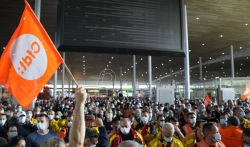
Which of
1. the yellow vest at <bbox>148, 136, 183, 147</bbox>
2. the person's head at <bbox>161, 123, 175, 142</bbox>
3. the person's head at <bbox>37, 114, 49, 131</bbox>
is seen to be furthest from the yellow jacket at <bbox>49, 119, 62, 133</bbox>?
the person's head at <bbox>161, 123, 175, 142</bbox>

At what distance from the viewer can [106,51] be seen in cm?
866

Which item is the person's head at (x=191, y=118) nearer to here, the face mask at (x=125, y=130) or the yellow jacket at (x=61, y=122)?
the face mask at (x=125, y=130)

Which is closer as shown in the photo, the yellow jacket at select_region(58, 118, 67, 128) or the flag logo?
the flag logo

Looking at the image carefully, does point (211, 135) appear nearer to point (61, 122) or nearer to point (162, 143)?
point (162, 143)

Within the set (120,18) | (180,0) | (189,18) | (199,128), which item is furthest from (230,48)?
(199,128)

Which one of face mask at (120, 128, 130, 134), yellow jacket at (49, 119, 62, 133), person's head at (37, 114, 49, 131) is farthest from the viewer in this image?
yellow jacket at (49, 119, 62, 133)

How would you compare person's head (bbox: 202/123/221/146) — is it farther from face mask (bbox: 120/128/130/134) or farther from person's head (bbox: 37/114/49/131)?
person's head (bbox: 37/114/49/131)

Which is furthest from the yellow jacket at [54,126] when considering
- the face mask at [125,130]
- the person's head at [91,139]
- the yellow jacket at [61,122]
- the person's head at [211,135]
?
the person's head at [211,135]

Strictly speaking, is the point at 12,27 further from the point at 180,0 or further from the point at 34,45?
the point at 34,45

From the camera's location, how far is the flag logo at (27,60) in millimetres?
3861

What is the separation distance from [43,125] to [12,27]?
21060 millimetres

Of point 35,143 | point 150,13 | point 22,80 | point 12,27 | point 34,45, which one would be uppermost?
point 12,27

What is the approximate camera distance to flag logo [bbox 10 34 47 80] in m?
3.86

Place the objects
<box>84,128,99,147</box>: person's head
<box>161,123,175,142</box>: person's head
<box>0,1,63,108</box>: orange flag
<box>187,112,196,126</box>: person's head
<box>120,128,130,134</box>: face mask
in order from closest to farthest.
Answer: <box>84,128,99,147</box>: person's head
<box>0,1,63,108</box>: orange flag
<box>161,123,175,142</box>: person's head
<box>120,128,130,134</box>: face mask
<box>187,112,196,126</box>: person's head
